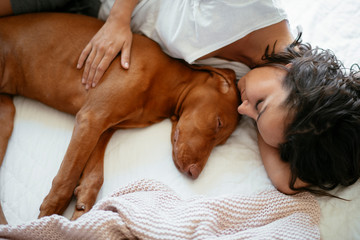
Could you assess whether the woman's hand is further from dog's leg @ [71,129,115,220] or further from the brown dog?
dog's leg @ [71,129,115,220]

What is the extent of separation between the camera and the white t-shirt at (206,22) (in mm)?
1519

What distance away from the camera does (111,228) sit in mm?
1153

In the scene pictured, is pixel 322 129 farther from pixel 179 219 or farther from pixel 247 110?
pixel 179 219

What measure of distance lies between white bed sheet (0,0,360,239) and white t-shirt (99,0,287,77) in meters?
0.39

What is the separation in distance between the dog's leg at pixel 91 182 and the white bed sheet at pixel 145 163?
36mm

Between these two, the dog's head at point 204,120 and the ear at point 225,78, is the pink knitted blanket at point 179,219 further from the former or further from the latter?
the ear at point 225,78

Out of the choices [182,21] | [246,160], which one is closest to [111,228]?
A: [246,160]

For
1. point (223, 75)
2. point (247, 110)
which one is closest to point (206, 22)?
point (223, 75)

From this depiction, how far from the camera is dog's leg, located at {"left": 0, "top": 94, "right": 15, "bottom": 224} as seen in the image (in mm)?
1529

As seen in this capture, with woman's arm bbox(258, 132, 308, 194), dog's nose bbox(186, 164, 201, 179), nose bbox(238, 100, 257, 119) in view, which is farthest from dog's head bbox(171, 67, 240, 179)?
woman's arm bbox(258, 132, 308, 194)

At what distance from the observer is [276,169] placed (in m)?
1.43

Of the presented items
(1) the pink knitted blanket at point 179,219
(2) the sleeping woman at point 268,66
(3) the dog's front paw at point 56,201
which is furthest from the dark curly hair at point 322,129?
(3) the dog's front paw at point 56,201

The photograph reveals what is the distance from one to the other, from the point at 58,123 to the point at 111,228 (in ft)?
2.35

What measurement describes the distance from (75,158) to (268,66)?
975mm
